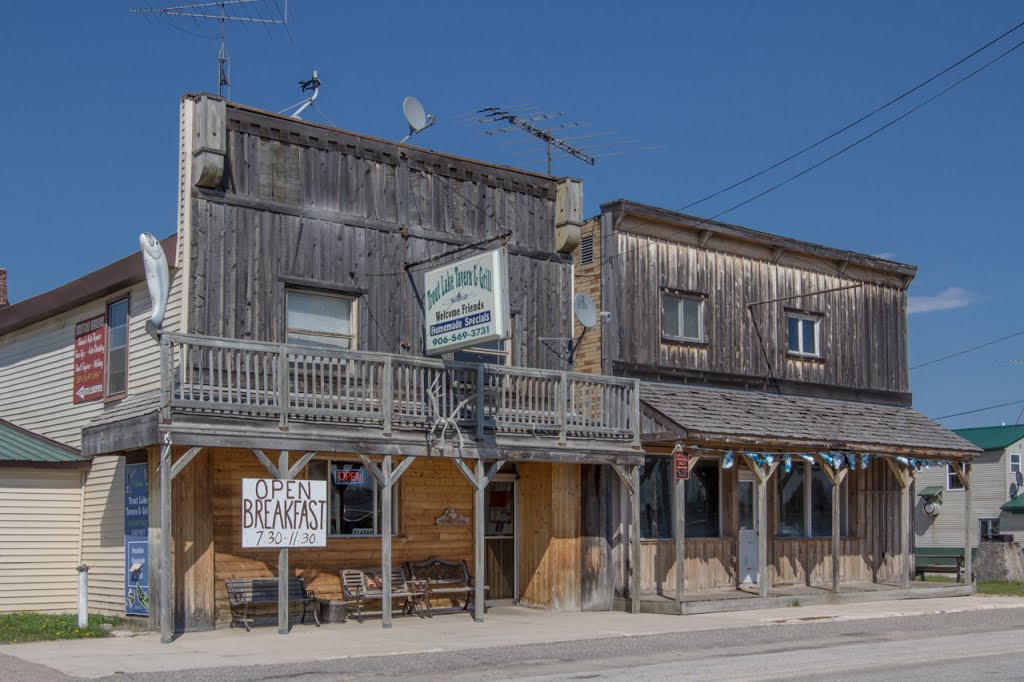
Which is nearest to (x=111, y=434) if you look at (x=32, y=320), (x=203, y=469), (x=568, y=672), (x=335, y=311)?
(x=203, y=469)

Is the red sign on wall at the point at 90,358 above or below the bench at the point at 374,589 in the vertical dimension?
above

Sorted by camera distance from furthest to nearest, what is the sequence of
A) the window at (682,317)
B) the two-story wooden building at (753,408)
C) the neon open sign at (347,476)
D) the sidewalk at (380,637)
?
the window at (682,317)
the two-story wooden building at (753,408)
the neon open sign at (347,476)
the sidewalk at (380,637)

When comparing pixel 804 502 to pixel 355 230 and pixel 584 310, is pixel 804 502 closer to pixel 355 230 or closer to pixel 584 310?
pixel 584 310

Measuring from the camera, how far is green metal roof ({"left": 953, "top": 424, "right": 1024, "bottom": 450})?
4688 cm

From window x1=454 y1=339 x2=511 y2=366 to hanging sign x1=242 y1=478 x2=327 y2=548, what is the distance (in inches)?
180

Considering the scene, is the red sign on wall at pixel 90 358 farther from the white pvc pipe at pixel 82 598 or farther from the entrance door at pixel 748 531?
the entrance door at pixel 748 531

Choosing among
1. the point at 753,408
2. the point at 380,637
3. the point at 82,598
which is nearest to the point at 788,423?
the point at 753,408

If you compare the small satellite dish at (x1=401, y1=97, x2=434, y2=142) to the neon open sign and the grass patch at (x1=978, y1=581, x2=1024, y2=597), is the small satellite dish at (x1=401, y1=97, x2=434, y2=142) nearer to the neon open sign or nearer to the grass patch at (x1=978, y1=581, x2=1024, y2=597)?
the neon open sign

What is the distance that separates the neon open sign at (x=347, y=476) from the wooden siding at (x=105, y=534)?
3293mm

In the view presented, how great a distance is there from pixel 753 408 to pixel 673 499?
2.43 m

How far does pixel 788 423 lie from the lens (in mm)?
22781

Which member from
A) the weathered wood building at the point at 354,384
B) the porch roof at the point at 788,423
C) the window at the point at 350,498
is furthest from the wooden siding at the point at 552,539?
the window at the point at 350,498

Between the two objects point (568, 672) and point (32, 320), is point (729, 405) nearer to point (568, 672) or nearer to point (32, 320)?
point (568, 672)

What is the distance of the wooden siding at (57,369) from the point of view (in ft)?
61.2
